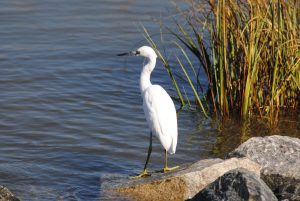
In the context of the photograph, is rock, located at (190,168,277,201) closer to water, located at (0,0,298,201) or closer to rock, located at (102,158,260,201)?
rock, located at (102,158,260,201)

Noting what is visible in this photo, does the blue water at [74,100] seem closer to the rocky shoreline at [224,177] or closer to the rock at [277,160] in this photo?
the rocky shoreline at [224,177]

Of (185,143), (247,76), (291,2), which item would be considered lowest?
(185,143)

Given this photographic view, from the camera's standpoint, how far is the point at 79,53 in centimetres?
1138

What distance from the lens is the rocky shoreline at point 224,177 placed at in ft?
21.1

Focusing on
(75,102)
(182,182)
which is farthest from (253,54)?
(75,102)

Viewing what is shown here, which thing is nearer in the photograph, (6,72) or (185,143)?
(185,143)

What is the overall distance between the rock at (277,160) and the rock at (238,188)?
2.05 feet

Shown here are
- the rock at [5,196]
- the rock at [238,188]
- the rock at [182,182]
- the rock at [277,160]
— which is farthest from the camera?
the rock at [277,160]

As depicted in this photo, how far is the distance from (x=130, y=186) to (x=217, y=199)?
101 cm

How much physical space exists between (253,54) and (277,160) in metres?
1.68

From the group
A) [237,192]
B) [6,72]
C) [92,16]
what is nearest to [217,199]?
[237,192]

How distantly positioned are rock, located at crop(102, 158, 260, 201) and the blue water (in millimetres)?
552

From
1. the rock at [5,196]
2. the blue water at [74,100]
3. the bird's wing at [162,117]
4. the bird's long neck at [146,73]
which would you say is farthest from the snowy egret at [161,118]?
the rock at [5,196]

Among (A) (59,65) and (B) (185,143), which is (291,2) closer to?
(B) (185,143)
